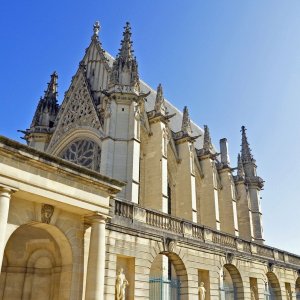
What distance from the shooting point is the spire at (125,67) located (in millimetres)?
22531

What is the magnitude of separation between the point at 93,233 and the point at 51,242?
1.39 meters

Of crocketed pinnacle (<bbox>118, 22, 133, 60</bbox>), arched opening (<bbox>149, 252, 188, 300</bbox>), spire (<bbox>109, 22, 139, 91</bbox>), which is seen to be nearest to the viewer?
arched opening (<bbox>149, 252, 188, 300</bbox>)

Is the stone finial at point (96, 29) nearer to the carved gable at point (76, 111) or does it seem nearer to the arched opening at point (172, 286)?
the carved gable at point (76, 111)

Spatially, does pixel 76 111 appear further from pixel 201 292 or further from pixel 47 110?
pixel 201 292

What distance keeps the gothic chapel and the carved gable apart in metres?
0.09

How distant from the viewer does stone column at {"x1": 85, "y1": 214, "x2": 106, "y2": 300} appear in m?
9.44

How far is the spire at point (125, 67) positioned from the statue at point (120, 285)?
45.0 feet

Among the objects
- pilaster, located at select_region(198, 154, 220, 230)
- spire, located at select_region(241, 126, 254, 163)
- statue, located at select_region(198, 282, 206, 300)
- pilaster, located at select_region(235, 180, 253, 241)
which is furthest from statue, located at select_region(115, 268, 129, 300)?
spire, located at select_region(241, 126, 254, 163)

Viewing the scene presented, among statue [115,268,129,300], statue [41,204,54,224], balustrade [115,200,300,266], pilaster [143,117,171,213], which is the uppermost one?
pilaster [143,117,171,213]

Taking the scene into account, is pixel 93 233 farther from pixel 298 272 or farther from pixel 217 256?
pixel 298 272

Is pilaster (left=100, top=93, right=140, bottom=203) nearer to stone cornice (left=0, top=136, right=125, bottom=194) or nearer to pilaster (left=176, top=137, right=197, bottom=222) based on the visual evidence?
pilaster (left=176, top=137, right=197, bottom=222)

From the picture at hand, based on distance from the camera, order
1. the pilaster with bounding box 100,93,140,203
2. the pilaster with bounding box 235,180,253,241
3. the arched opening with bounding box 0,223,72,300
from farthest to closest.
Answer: the pilaster with bounding box 235,180,253,241 → the pilaster with bounding box 100,93,140,203 → the arched opening with bounding box 0,223,72,300

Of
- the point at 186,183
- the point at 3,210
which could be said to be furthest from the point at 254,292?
the point at 3,210

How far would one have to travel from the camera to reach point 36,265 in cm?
1057
